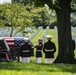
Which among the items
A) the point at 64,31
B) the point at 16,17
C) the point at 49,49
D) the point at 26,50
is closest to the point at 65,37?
the point at 64,31

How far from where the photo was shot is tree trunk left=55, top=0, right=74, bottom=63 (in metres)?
17.3

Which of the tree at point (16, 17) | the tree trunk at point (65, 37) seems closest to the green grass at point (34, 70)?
the tree trunk at point (65, 37)

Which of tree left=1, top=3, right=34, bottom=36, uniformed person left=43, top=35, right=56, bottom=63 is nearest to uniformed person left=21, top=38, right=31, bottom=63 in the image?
uniformed person left=43, top=35, right=56, bottom=63

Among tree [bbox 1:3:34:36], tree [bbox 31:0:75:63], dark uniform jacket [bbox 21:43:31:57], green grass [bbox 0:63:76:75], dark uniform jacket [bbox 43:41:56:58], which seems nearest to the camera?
green grass [bbox 0:63:76:75]

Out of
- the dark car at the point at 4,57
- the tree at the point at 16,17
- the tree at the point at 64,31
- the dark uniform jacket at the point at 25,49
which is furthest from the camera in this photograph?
the tree at the point at 16,17

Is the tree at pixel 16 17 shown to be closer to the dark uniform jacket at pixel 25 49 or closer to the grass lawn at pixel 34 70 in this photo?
the dark uniform jacket at pixel 25 49

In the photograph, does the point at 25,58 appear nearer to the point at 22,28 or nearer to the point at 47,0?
the point at 47,0

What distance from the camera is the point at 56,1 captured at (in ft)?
57.5

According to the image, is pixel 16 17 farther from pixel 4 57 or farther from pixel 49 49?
pixel 4 57

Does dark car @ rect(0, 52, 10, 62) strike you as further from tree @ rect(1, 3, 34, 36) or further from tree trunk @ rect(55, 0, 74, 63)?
tree @ rect(1, 3, 34, 36)

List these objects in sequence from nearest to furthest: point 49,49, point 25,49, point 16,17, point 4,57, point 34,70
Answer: point 34,70, point 4,57, point 49,49, point 25,49, point 16,17

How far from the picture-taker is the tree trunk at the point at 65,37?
17281mm

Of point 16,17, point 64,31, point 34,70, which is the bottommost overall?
point 16,17

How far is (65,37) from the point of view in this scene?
56.9ft
